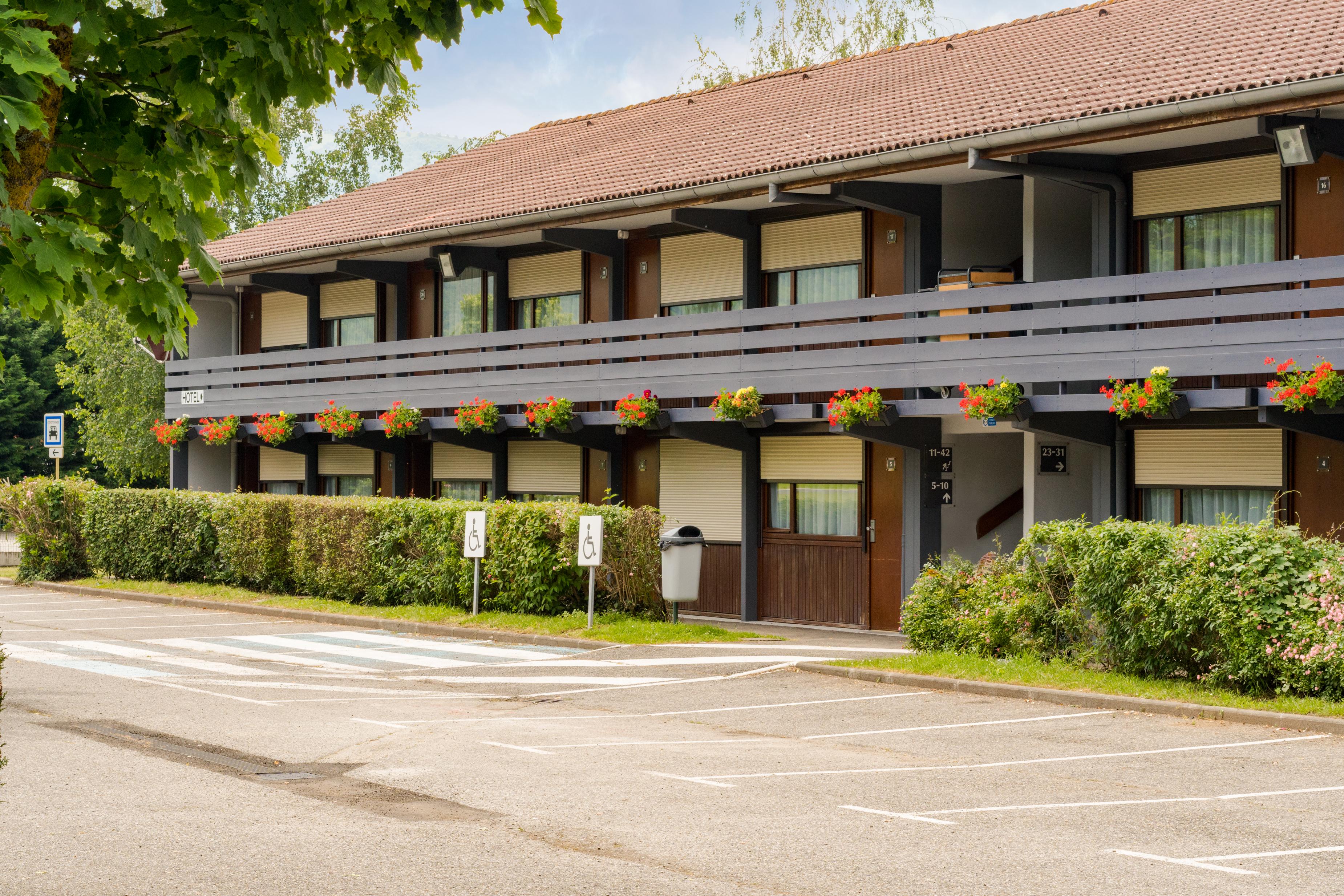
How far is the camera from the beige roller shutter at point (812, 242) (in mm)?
21141

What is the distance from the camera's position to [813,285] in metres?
21.7

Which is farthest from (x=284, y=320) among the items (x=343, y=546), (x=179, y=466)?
(x=343, y=546)

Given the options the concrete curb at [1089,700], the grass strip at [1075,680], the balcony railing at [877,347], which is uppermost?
Result: the balcony railing at [877,347]

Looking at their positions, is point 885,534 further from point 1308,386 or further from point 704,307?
point 1308,386

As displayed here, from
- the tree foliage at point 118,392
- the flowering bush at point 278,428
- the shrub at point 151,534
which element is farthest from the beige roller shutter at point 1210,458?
the tree foliage at point 118,392

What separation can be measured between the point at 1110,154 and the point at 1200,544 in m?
6.74

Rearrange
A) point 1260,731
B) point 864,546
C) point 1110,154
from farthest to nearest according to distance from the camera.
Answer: point 864,546 < point 1110,154 < point 1260,731

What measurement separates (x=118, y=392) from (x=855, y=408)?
90.0 feet

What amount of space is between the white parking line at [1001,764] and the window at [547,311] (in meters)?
15.7

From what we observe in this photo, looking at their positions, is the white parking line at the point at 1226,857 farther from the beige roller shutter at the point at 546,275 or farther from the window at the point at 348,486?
the window at the point at 348,486

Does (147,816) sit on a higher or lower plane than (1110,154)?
lower

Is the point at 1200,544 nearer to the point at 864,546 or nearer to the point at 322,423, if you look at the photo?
the point at 864,546

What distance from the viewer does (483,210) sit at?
24625mm

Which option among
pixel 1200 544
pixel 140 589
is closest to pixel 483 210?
pixel 140 589
